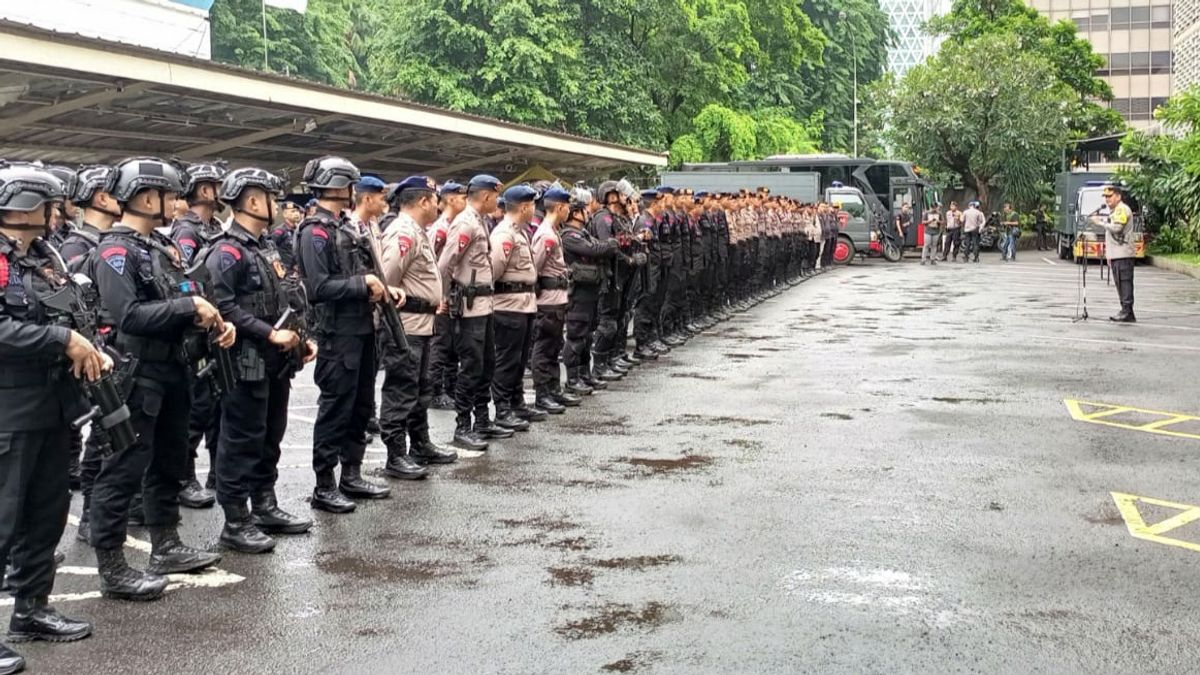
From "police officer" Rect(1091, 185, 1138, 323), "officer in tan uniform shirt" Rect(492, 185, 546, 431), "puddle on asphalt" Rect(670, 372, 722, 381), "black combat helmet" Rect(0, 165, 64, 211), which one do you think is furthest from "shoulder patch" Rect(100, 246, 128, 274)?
"police officer" Rect(1091, 185, 1138, 323)

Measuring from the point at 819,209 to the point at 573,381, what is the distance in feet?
65.8

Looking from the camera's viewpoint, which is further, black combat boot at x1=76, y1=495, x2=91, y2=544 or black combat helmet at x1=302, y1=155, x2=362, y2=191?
black combat helmet at x1=302, y1=155, x2=362, y2=191

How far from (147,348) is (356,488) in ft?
7.10

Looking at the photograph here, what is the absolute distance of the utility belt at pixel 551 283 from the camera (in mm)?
10539

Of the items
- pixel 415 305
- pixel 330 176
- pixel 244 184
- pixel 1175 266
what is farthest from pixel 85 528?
pixel 1175 266

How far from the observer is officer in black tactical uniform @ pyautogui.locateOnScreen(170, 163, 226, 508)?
6.68m

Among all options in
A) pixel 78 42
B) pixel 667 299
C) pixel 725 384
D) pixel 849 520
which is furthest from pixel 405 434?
pixel 667 299

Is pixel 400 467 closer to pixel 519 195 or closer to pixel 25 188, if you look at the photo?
pixel 519 195

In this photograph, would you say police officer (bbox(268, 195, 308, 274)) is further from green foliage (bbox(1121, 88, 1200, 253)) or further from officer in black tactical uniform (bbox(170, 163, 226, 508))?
green foliage (bbox(1121, 88, 1200, 253))

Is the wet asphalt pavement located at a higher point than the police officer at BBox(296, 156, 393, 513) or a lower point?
lower

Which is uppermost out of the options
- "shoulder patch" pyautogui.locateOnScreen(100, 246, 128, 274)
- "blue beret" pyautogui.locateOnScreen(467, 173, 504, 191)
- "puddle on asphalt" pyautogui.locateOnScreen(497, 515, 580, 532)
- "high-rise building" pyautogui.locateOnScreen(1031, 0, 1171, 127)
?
"high-rise building" pyautogui.locateOnScreen(1031, 0, 1171, 127)

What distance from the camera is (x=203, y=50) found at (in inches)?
1326

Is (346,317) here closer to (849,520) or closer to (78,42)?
(849,520)

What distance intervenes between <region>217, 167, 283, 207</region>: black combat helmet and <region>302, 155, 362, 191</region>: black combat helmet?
57 centimetres
